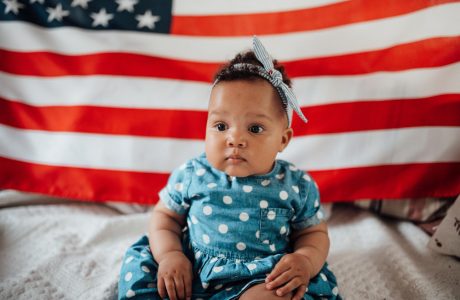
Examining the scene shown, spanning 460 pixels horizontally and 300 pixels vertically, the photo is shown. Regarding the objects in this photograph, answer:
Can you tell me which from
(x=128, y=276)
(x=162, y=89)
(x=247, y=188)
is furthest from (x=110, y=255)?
(x=162, y=89)

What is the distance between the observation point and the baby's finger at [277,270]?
72 cm

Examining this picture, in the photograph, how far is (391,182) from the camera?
115 centimetres

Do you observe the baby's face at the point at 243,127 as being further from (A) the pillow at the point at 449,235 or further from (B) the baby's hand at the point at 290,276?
(A) the pillow at the point at 449,235

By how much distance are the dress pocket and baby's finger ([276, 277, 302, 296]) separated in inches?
4.8

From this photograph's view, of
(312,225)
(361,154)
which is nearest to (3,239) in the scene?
→ (312,225)

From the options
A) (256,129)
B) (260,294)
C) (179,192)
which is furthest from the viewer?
(179,192)

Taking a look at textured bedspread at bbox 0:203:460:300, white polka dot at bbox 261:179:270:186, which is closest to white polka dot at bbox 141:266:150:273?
textured bedspread at bbox 0:203:460:300

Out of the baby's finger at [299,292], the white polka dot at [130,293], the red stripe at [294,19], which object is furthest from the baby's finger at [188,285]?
the red stripe at [294,19]

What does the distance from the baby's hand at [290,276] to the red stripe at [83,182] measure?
593 mm

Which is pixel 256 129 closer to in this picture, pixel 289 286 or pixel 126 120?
pixel 289 286

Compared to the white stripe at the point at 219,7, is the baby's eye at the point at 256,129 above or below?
below

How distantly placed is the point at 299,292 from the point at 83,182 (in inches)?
31.9

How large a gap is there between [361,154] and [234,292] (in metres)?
0.65

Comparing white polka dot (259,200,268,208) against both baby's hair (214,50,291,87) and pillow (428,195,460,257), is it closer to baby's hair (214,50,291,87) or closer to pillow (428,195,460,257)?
baby's hair (214,50,291,87)
